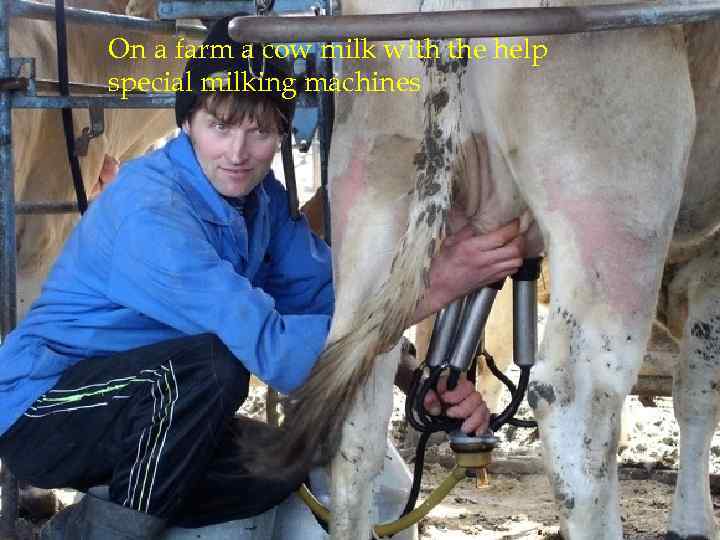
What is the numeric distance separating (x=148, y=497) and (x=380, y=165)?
85cm

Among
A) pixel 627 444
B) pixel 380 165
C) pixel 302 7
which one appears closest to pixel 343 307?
pixel 380 165

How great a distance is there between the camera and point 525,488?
4.08 metres

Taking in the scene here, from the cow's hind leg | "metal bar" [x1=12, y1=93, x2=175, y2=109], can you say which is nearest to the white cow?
the cow's hind leg

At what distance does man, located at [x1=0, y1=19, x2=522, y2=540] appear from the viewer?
2.31 m

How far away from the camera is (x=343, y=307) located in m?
2.44

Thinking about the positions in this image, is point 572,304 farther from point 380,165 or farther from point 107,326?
point 107,326

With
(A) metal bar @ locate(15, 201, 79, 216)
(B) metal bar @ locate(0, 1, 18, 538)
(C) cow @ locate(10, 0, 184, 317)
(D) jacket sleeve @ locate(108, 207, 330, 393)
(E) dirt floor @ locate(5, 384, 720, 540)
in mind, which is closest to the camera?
(D) jacket sleeve @ locate(108, 207, 330, 393)

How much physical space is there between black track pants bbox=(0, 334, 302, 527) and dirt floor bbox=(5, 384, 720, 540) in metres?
0.76

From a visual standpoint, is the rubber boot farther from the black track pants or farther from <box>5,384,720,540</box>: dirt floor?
<box>5,384,720,540</box>: dirt floor

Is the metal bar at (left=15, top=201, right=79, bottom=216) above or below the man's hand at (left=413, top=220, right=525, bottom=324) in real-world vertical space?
above

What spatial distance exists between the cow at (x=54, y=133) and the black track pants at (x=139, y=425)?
150 cm

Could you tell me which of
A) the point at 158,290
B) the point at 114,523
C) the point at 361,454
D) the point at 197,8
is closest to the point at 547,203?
the point at 361,454

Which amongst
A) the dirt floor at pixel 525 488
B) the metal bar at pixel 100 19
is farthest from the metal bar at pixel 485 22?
the dirt floor at pixel 525 488

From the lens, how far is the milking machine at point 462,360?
8.45 feet
